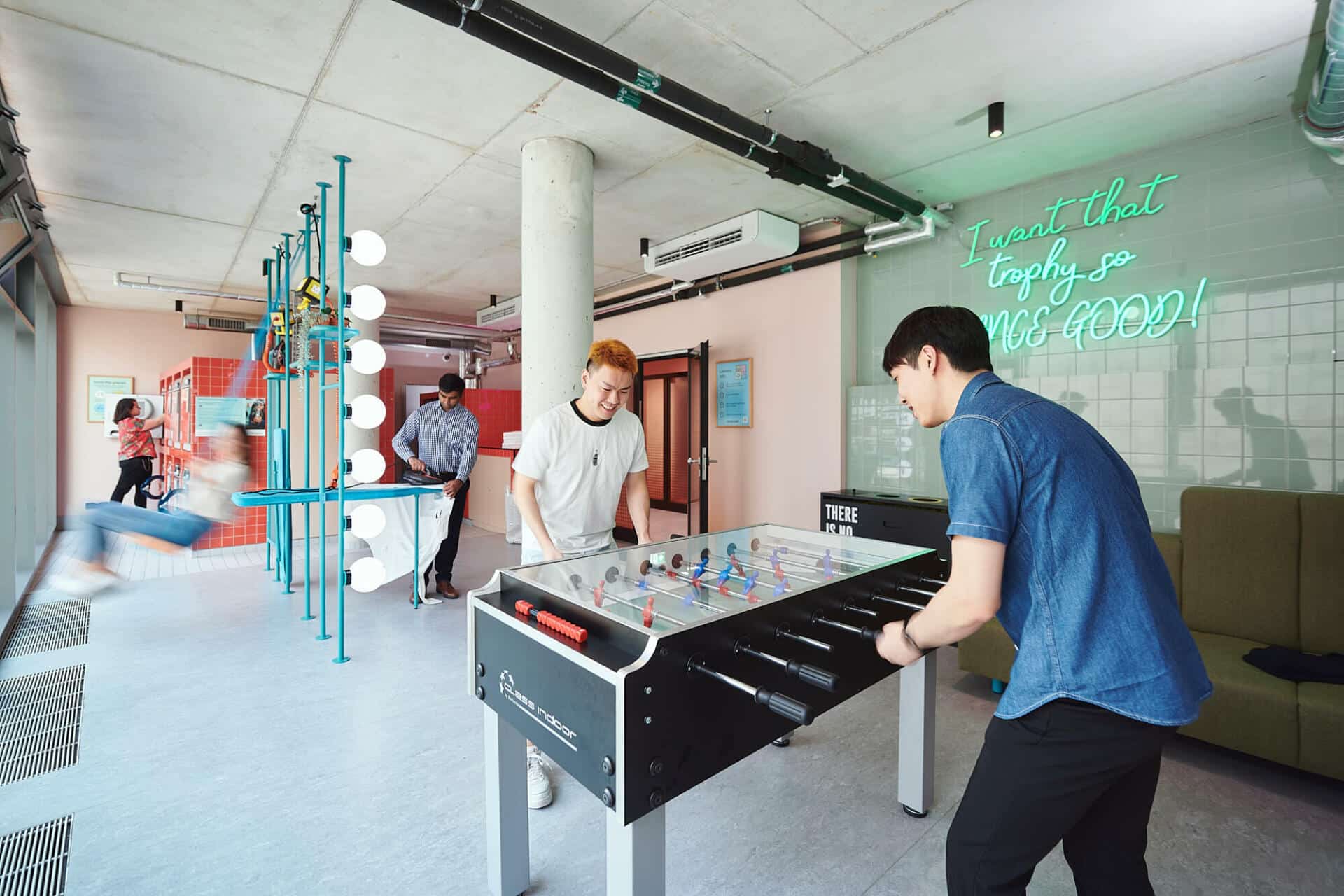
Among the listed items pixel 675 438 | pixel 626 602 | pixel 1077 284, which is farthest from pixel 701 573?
pixel 675 438

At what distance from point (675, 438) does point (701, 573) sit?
5.59 metres

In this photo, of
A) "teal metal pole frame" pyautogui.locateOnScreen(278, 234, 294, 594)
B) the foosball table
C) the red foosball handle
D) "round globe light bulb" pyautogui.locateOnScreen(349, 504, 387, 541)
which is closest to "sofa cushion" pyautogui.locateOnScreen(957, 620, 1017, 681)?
the foosball table

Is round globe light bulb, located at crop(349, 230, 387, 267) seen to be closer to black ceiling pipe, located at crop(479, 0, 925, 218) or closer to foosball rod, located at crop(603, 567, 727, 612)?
black ceiling pipe, located at crop(479, 0, 925, 218)

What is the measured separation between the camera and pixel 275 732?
275 centimetres

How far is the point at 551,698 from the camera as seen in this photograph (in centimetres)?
142

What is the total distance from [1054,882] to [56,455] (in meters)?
10.6

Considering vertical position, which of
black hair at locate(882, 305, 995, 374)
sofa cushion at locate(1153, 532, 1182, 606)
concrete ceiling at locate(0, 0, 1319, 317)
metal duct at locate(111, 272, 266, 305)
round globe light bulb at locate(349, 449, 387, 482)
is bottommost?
sofa cushion at locate(1153, 532, 1182, 606)

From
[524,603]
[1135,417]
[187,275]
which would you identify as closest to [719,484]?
[1135,417]

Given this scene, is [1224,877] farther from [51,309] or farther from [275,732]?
[51,309]

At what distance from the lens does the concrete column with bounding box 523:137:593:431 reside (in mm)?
3395

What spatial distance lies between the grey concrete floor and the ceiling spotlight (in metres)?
2.97

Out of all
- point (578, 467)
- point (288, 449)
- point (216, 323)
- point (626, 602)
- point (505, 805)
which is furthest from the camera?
point (216, 323)

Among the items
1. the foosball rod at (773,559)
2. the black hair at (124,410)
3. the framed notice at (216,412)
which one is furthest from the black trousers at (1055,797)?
the black hair at (124,410)

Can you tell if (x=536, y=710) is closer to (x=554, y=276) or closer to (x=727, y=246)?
(x=554, y=276)
